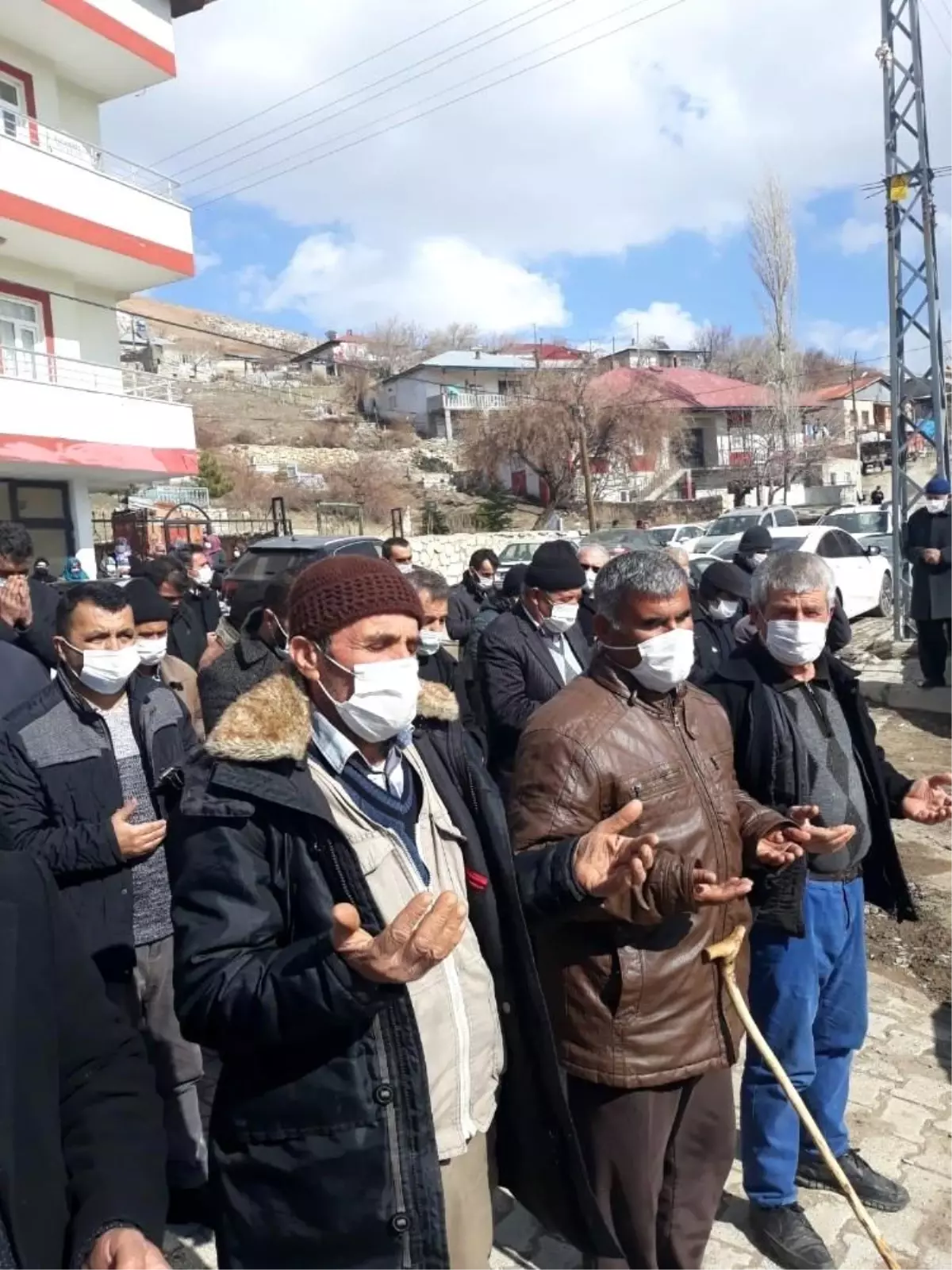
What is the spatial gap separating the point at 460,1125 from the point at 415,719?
820 millimetres

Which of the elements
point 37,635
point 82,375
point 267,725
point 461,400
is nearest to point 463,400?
point 461,400

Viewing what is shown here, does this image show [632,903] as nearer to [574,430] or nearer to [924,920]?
[924,920]

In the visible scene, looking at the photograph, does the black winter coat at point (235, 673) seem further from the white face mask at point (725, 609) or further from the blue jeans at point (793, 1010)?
the white face mask at point (725, 609)

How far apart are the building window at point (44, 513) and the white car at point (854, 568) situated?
1304cm

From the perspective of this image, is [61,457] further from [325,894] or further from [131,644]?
[325,894]

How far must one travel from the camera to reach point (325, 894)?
5.93 feet

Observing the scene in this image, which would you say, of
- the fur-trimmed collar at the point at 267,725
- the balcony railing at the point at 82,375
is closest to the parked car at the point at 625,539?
the balcony railing at the point at 82,375

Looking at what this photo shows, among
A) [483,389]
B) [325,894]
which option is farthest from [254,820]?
[483,389]

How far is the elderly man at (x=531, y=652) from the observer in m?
4.81

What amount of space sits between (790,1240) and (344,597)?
94.6 inches

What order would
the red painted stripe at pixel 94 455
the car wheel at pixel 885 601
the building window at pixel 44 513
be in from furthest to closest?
1. the building window at pixel 44 513
2. the red painted stripe at pixel 94 455
3. the car wheel at pixel 885 601

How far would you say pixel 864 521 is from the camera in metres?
19.7

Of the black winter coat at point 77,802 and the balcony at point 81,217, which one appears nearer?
the black winter coat at point 77,802

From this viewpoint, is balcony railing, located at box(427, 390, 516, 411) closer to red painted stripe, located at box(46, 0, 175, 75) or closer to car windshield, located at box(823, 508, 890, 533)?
red painted stripe, located at box(46, 0, 175, 75)
